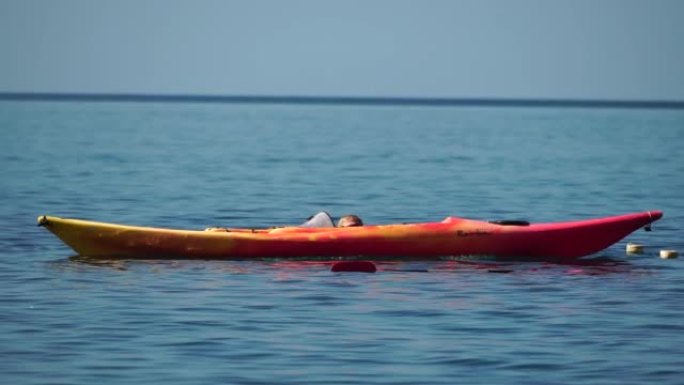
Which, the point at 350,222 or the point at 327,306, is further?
the point at 350,222

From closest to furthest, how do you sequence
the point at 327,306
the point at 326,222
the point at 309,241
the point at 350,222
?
the point at 327,306
the point at 309,241
the point at 350,222
the point at 326,222

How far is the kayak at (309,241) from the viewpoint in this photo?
87.2ft

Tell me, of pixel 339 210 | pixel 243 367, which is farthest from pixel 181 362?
pixel 339 210

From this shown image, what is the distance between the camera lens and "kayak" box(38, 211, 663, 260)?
26.6 m

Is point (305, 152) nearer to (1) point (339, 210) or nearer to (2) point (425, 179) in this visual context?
(2) point (425, 179)

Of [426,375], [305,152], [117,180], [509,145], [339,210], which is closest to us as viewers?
[426,375]

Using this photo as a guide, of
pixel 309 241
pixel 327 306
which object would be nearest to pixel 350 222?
pixel 309 241

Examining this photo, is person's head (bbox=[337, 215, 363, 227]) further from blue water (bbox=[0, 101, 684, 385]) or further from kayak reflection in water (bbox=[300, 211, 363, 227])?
blue water (bbox=[0, 101, 684, 385])

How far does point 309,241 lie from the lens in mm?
26578

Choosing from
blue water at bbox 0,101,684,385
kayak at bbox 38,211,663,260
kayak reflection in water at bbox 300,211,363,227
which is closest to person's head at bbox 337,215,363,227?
kayak reflection in water at bbox 300,211,363,227

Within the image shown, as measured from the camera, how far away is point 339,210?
132 feet

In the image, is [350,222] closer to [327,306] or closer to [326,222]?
[326,222]

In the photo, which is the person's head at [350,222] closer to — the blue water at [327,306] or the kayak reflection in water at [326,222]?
the kayak reflection in water at [326,222]

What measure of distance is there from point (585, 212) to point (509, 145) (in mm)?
54108
